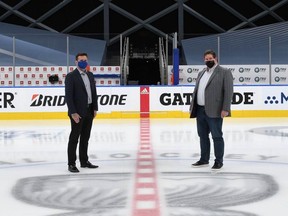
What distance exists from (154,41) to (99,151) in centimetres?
2023

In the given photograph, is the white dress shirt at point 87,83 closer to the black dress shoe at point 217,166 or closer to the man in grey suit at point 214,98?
the man in grey suit at point 214,98

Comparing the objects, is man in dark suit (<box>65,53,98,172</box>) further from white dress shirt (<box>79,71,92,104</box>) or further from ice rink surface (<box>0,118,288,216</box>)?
Result: ice rink surface (<box>0,118,288,216</box>)

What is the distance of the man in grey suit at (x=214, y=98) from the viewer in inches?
237

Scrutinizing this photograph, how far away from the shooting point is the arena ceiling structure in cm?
2969

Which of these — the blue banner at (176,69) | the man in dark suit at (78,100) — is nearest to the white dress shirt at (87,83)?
the man in dark suit at (78,100)

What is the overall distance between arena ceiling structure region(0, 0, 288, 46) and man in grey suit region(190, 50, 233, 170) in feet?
77.4

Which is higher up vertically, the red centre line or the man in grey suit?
the man in grey suit

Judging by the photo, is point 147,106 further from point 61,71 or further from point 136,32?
point 136,32

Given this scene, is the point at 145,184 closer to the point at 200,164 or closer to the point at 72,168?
the point at 72,168

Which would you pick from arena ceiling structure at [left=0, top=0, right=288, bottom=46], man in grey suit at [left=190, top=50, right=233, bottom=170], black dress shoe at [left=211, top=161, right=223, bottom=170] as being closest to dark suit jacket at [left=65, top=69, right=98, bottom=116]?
man in grey suit at [left=190, top=50, right=233, bottom=170]

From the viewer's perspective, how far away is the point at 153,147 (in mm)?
8273

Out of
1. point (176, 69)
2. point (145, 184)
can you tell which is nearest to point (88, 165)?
point (145, 184)

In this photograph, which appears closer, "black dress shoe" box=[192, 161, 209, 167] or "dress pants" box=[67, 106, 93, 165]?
"dress pants" box=[67, 106, 93, 165]

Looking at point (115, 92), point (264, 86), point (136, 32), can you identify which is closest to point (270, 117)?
point (264, 86)
